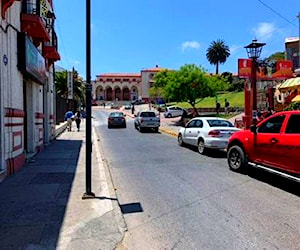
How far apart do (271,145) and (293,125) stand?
87cm

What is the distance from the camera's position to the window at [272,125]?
9.66 metres

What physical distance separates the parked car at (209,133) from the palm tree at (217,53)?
102940mm

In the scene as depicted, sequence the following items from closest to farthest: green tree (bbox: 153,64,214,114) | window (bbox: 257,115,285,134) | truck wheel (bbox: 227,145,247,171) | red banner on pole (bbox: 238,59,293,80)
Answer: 1. window (bbox: 257,115,285,134)
2. truck wheel (bbox: 227,145,247,171)
3. red banner on pole (bbox: 238,59,293,80)
4. green tree (bbox: 153,64,214,114)

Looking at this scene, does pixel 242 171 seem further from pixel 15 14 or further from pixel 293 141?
pixel 15 14

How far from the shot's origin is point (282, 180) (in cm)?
1039

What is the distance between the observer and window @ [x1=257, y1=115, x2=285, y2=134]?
966 cm

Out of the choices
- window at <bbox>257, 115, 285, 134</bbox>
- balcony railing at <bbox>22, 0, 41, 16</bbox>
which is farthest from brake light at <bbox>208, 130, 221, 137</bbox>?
balcony railing at <bbox>22, 0, 41, 16</bbox>

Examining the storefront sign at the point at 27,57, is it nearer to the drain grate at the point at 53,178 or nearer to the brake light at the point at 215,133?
the drain grate at the point at 53,178

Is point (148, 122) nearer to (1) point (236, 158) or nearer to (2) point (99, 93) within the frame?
(1) point (236, 158)

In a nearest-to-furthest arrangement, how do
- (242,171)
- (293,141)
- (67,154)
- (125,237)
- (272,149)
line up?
(125,237), (293,141), (272,149), (242,171), (67,154)

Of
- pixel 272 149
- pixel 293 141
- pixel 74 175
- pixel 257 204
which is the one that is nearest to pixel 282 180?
Result: pixel 272 149

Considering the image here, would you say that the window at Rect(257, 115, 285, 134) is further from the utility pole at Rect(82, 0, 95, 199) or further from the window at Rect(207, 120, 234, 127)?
the window at Rect(207, 120, 234, 127)

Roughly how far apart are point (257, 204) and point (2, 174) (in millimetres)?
6234

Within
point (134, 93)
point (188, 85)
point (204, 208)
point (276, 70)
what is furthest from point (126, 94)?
point (204, 208)
